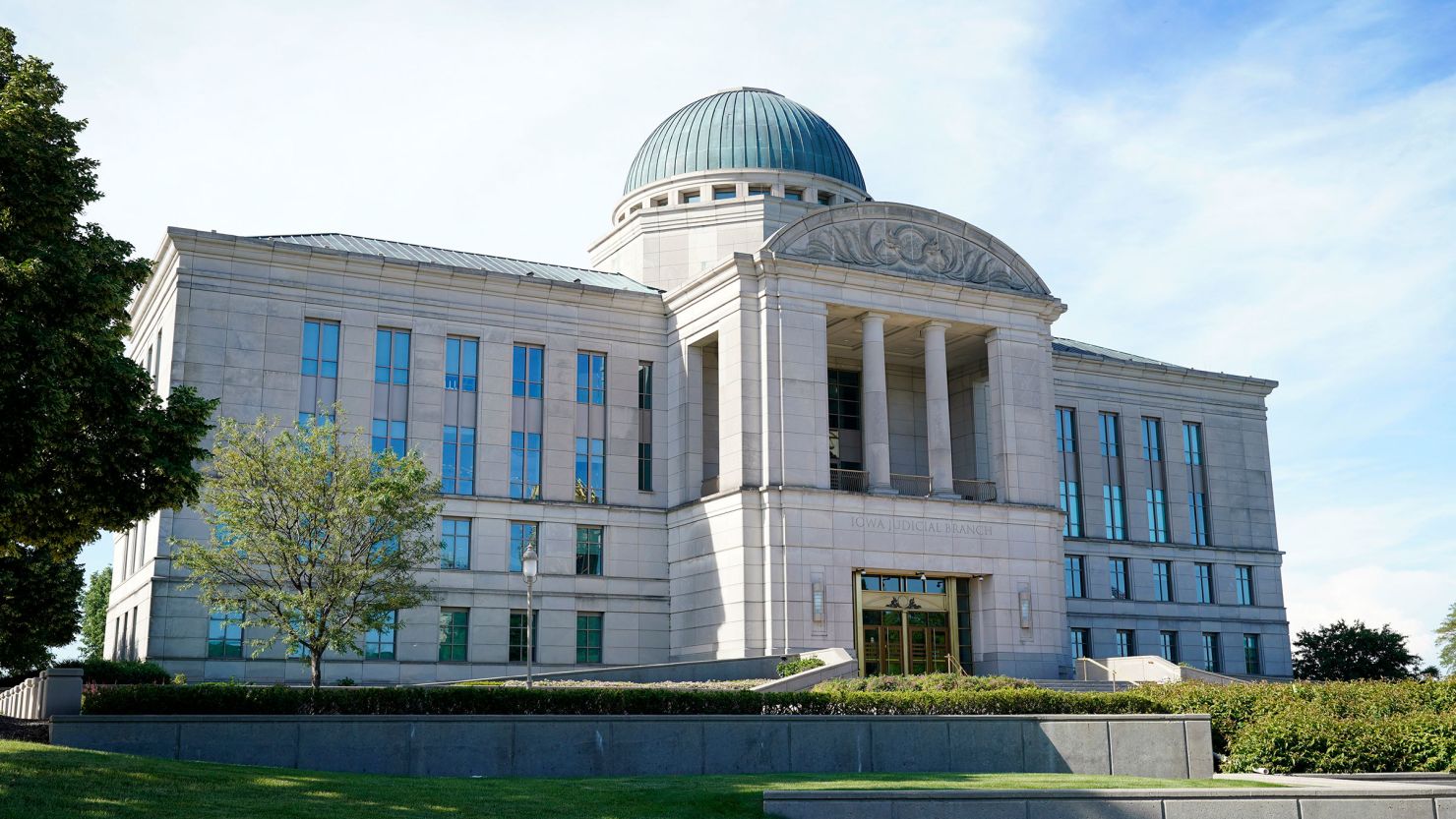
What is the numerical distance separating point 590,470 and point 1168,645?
3183 cm

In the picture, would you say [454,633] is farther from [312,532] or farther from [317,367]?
[312,532]

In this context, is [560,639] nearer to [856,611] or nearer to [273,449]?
[856,611]

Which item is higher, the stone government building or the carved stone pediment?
the carved stone pediment

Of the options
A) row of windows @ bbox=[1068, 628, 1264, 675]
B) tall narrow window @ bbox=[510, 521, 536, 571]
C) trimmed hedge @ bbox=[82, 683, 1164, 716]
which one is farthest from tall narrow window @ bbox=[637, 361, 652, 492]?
trimmed hedge @ bbox=[82, 683, 1164, 716]

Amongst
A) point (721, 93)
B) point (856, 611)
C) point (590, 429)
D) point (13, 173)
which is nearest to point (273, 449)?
point (13, 173)

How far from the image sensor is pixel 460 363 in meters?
49.7

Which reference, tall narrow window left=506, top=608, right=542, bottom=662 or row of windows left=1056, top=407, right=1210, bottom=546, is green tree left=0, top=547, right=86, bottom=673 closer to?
tall narrow window left=506, top=608, right=542, bottom=662

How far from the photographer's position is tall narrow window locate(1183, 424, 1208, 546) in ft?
221

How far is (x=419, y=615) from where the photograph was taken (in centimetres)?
4697

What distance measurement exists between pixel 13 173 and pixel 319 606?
50.3ft

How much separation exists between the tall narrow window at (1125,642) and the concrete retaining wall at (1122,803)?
42161mm

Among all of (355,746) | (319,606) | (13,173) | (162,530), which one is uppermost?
(13,173)

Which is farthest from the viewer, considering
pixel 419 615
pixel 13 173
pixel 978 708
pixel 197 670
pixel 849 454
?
pixel 849 454

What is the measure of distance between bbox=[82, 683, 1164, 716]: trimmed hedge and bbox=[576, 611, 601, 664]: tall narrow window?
21.8m
